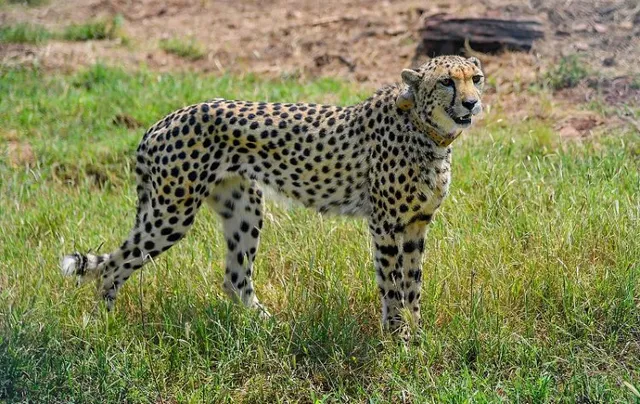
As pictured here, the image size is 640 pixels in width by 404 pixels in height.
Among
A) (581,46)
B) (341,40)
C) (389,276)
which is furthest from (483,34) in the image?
(389,276)

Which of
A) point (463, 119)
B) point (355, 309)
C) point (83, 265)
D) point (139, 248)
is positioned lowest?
point (355, 309)

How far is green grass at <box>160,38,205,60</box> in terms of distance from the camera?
10867 mm

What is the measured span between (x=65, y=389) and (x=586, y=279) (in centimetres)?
275

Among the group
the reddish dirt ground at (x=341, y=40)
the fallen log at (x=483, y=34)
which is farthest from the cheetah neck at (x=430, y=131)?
the fallen log at (x=483, y=34)

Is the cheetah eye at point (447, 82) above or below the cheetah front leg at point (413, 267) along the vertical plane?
above

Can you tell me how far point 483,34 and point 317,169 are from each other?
167 inches

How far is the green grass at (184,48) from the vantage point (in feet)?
35.7

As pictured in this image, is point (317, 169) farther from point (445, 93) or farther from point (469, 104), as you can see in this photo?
point (469, 104)

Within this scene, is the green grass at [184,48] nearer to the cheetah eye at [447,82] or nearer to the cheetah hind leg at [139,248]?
the cheetah hind leg at [139,248]

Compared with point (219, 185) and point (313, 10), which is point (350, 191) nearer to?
point (219, 185)

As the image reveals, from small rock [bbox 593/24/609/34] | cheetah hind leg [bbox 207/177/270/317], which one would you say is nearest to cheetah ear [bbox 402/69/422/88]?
cheetah hind leg [bbox 207/177/270/317]

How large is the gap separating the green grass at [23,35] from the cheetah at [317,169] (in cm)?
571

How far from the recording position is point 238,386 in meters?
5.54

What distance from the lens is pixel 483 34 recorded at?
9617 millimetres
